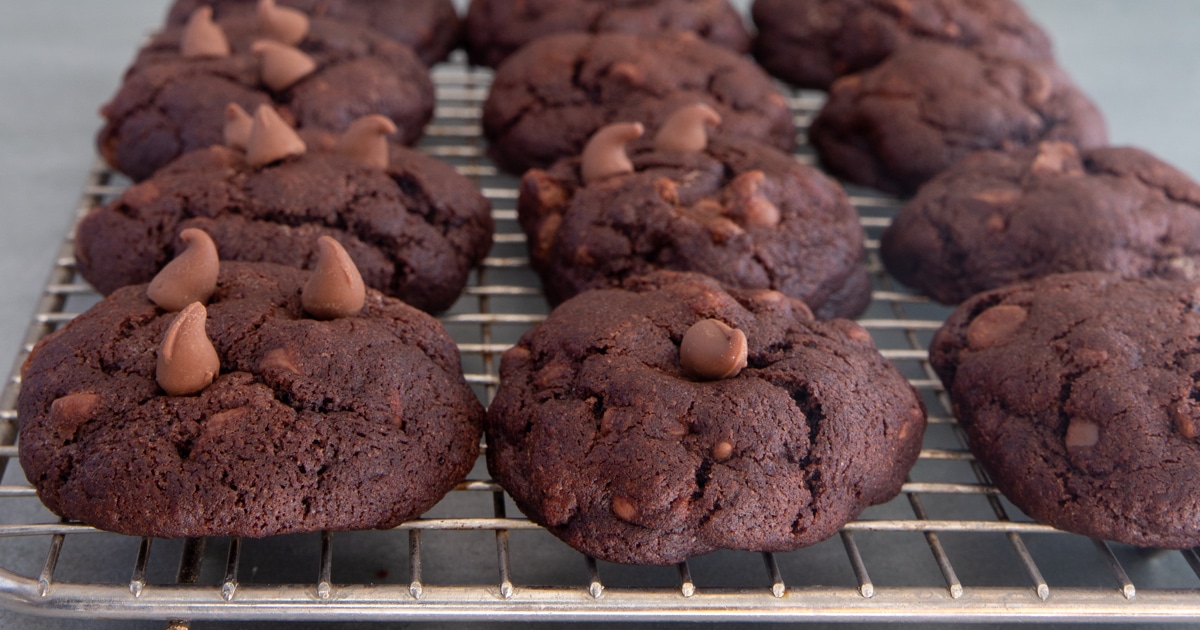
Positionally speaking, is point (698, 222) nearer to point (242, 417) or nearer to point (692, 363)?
point (692, 363)

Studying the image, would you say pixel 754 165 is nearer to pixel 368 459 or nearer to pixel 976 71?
pixel 976 71

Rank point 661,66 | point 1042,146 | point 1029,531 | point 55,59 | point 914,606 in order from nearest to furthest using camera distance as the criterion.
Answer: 1. point 914,606
2. point 1029,531
3. point 1042,146
4. point 661,66
5. point 55,59

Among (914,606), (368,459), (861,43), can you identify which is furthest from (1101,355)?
(861,43)

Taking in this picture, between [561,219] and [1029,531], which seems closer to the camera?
[1029,531]

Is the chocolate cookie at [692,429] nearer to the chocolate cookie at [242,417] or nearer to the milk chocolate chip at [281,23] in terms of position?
the chocolate cookie at [242,417]

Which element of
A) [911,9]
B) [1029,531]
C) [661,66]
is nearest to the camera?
[1029,531]

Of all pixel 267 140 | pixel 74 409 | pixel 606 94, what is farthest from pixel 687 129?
pixel 74 409

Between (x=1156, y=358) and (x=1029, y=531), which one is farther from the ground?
(x=1156, y=358)

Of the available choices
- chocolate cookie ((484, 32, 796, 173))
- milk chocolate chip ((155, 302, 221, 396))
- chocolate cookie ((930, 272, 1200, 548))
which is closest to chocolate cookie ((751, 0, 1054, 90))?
chocolate cookie ((484, 32, 796, 173))
